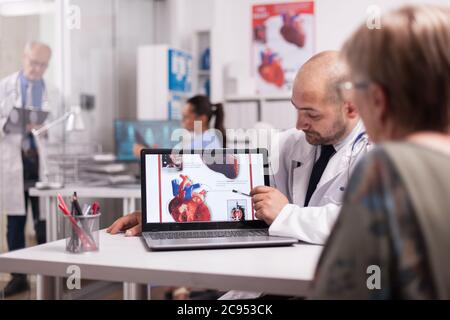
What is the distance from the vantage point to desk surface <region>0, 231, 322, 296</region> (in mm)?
1043

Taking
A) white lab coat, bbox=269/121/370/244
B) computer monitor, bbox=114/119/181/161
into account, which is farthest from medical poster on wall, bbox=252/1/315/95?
white lab coat, bbox=269/121/370/244

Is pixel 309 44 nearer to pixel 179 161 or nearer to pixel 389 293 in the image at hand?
pixel 179 161

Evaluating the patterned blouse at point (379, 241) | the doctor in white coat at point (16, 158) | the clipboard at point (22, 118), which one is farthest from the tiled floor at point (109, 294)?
the patterned blouse at point (379, 241)

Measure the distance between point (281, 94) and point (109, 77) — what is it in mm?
1495

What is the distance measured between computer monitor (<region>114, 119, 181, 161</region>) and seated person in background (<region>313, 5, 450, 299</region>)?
315 cm

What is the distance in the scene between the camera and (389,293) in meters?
0.73

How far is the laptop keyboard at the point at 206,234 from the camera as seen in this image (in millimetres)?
1392

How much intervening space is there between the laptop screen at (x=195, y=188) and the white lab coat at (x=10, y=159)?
216 centimetres

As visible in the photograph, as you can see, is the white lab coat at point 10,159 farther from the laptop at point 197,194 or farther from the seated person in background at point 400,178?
the seated person in background at point 400,178

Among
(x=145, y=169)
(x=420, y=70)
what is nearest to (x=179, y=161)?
(x=145, y=169)

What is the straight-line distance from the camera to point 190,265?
3.68 feet

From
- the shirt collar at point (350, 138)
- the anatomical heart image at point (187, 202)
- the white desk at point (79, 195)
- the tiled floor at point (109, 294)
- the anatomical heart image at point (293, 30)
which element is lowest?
the tiled floor at point (109, 294)

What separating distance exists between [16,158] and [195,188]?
2.31m

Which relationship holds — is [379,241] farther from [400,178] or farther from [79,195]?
[79,195]
